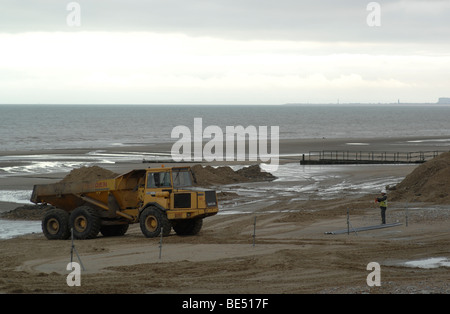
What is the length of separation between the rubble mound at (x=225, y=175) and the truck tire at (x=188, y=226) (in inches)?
802

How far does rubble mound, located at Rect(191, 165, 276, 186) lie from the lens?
48.2 m

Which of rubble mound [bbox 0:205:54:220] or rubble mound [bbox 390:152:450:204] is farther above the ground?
rubble mound [bbox 390:152:450:204]

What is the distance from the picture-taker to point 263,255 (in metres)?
21.5

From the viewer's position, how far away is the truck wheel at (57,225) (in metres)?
26.9

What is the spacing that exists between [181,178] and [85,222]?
3.97 m

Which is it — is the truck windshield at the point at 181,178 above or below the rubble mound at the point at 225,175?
above

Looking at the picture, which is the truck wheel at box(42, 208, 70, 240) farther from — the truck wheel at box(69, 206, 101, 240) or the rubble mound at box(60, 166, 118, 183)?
the rubble mound at box(60, 166, 118, 183)

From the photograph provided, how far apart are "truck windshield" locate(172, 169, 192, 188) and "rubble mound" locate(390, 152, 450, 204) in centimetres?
1454

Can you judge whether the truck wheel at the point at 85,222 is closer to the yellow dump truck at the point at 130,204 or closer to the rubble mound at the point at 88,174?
the yellow dump truck at the point at 130,204

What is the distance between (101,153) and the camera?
78.8m

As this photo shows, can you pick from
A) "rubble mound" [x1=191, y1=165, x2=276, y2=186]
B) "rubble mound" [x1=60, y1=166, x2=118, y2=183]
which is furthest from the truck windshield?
"rubble mound" [x1=191, y1=165, x2=276, y2=186]

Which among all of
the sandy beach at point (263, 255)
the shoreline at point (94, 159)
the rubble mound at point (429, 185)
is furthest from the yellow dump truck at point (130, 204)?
the rubble mound at point (429, 185)

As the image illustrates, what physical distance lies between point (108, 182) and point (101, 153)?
5303 centimetres
